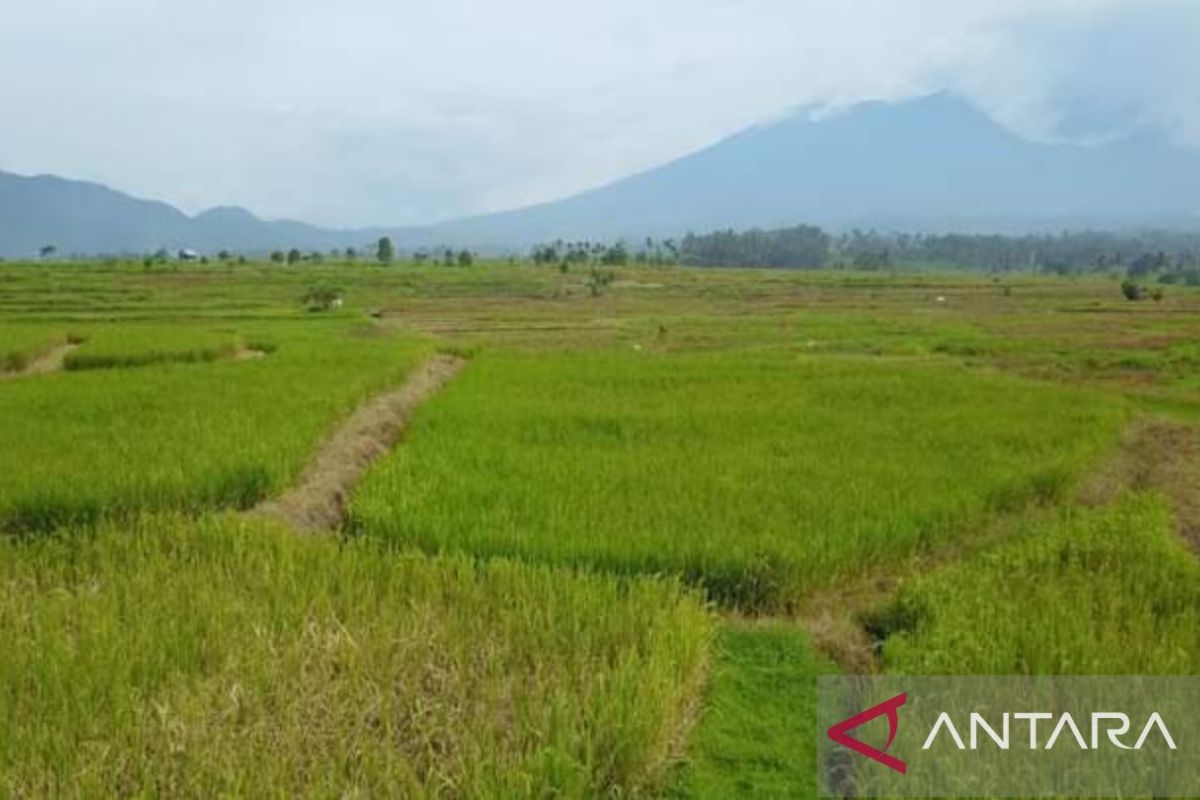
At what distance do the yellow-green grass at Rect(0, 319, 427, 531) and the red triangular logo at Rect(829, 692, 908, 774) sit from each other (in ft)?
17.3

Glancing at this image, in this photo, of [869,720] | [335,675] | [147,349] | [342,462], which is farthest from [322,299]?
[869,720]

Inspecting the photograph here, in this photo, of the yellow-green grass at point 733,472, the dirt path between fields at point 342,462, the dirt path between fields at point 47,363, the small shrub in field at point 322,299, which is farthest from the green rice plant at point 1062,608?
the small shrub in field at point 322,299

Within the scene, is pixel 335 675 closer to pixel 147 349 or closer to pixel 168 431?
pixel 168 431

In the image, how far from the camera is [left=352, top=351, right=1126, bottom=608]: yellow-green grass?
237 inches

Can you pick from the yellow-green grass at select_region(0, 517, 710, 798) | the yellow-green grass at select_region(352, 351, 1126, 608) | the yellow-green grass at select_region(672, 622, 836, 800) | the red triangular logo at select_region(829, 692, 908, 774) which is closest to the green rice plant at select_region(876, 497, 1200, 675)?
the red triangular logo at select_region(829, 692, 908, 774)

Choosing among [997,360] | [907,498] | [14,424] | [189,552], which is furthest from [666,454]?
[997,360]

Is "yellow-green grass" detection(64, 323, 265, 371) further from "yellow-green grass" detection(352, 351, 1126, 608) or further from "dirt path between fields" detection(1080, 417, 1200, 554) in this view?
"dirt path between fields" detection(1080, 417, 1200, 554)

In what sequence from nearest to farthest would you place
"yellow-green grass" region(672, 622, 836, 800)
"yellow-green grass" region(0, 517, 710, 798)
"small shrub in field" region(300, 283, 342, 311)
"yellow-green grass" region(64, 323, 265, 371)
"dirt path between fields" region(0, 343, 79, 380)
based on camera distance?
1. "yellow-green grass" region(0, 517, 710, 798)
2. "yellow-green grass" region(672, 622, 836, 800)
3. "yellow-green grass" region(64, 323, 265, 371)
4. "dirt path between fields" region(0, 343, 79, 380)
5. "small shrub in field" region(300, 283, 342, 311)

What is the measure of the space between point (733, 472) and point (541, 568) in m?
2.85

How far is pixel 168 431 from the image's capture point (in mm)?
8992

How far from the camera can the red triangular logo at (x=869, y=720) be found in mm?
3799

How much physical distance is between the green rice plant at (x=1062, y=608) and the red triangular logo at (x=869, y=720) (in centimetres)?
36

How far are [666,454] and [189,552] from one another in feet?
14.1

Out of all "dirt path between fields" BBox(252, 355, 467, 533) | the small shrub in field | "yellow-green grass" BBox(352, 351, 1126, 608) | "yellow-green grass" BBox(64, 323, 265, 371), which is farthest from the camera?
the small shrub in field
